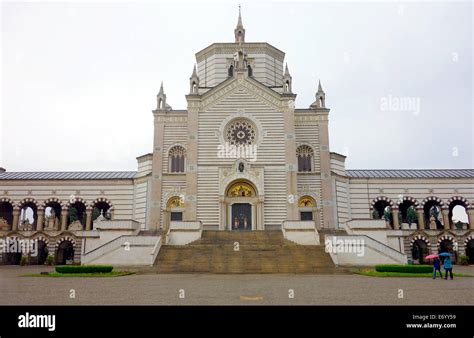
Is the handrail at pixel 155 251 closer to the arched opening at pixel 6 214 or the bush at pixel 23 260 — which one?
the bush at pixel 23 260

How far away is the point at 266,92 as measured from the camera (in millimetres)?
42062

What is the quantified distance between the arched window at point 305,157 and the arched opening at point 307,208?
3374 millimetres

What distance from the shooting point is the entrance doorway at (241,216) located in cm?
3928

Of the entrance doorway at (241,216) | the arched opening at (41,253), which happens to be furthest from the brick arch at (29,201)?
the entrance doorway at (241,216)

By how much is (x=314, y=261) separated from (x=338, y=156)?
20314 mm

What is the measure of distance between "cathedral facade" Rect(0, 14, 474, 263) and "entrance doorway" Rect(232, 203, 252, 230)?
10cm

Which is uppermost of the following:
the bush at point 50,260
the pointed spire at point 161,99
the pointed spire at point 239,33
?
the pointed spire at point 239,33

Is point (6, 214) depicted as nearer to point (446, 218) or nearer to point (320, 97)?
point (320, 97)

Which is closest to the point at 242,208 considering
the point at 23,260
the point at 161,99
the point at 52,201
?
the point at 161,99

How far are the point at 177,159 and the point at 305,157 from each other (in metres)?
14.3

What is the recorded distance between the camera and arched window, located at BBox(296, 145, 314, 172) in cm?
4322

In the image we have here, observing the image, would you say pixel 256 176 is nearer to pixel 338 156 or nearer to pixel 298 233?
pixel 298 233

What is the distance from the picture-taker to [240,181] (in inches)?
1576
